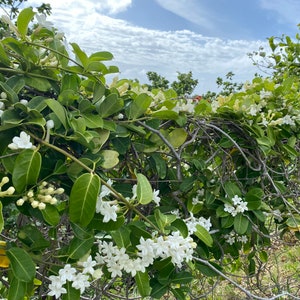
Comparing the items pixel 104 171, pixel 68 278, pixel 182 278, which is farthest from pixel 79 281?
pixel 182 278

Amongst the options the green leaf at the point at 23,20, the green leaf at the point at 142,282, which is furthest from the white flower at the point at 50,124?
the green leaf at the point at 142,282

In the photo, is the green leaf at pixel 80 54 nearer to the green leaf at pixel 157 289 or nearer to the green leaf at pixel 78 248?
the green leaf at pixel 78 248

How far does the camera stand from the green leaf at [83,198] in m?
0.67

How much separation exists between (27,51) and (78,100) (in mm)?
151

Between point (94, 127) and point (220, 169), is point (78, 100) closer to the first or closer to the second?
point (94, 127)

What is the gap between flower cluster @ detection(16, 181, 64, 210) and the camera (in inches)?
26.8

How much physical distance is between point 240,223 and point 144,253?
1.59ft

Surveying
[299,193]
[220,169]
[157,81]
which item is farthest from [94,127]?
[157,81]

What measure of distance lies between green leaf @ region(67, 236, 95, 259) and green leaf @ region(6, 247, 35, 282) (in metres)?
0.09

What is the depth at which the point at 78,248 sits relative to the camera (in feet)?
2.56

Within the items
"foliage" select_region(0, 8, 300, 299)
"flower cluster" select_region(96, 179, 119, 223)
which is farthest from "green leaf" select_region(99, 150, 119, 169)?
"flower cluster" select_region(96, 179, 119, 223)

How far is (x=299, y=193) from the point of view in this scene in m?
1.49

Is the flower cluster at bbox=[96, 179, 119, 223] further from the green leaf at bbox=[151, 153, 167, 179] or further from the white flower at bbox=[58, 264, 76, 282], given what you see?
the green leaf at bbox=[151, 153, 167, 179]

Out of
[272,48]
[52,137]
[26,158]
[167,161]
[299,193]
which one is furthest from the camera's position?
[272,48]
